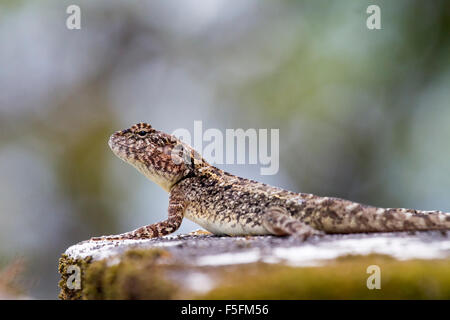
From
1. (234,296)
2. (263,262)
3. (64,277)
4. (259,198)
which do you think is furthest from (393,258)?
(64,277)

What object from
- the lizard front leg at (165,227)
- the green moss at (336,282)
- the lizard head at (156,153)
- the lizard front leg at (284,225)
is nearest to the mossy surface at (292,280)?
the green moss at (336,282)

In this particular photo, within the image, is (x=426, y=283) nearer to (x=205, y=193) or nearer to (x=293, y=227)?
(x=293, y=227)

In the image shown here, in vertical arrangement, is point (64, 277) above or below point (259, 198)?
below

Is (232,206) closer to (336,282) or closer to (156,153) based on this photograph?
(156,153)

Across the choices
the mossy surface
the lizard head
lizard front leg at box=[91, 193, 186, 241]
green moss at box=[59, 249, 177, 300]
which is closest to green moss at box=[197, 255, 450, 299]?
the mossy surface

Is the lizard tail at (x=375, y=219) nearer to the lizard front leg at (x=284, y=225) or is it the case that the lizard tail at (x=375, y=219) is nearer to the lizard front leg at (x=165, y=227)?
the lizard front leg at (x=284, y=225)

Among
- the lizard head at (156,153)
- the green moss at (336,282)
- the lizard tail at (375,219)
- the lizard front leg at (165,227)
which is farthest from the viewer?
the lizard head at (156,153)

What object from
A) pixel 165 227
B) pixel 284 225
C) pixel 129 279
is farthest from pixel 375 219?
pixel 165 227
